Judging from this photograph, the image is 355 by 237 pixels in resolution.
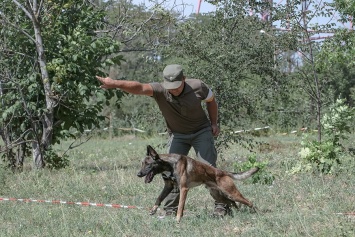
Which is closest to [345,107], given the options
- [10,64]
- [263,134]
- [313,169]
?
[313,169]

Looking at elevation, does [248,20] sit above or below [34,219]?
above

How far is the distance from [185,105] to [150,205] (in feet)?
5.68

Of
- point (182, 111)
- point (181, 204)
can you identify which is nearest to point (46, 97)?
point (182, 111)

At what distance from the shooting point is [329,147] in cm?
1062

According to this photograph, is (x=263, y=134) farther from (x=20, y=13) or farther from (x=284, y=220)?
(x=284, y=220)

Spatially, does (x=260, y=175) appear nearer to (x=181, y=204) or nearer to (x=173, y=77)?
(x=181, y=204)

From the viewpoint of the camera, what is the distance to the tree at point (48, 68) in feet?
41.1

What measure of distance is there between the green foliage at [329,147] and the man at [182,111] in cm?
285

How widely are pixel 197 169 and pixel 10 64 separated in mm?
6595

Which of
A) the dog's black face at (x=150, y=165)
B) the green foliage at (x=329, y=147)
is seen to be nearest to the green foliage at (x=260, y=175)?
the green foliage at (x=329, y=147)

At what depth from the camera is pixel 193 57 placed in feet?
43.2

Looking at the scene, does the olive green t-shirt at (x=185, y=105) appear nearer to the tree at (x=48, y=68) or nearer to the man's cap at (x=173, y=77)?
the man's cap at (x=173, y=77)

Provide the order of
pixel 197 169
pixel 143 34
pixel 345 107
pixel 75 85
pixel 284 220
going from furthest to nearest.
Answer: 1. pixel 143 34
2. pixel 75 85
3. pixel 345 107
4. pixel 197 169
5. pixel 284 220

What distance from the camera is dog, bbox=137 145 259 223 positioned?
7.51 meters
